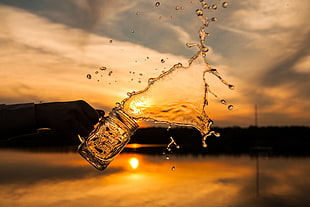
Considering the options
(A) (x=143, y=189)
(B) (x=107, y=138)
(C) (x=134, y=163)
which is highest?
(C) (x=134, y=163)

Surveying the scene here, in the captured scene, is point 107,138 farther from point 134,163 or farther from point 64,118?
point 134,163

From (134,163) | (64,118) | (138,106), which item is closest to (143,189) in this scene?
(134,163)

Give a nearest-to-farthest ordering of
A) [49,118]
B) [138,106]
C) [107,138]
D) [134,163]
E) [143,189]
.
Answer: [49,118] < [107,138] < [138,106] < [143,189] < [134,163]

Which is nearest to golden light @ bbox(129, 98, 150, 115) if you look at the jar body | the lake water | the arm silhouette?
the jar body

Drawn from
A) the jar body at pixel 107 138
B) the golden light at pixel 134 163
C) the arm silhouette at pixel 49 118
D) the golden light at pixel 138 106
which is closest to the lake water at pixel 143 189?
the golden light at pixel 134 163

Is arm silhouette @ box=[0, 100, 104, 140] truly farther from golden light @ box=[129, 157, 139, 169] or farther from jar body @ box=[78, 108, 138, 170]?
golden light @ box=[129, 157, 139, 169]
